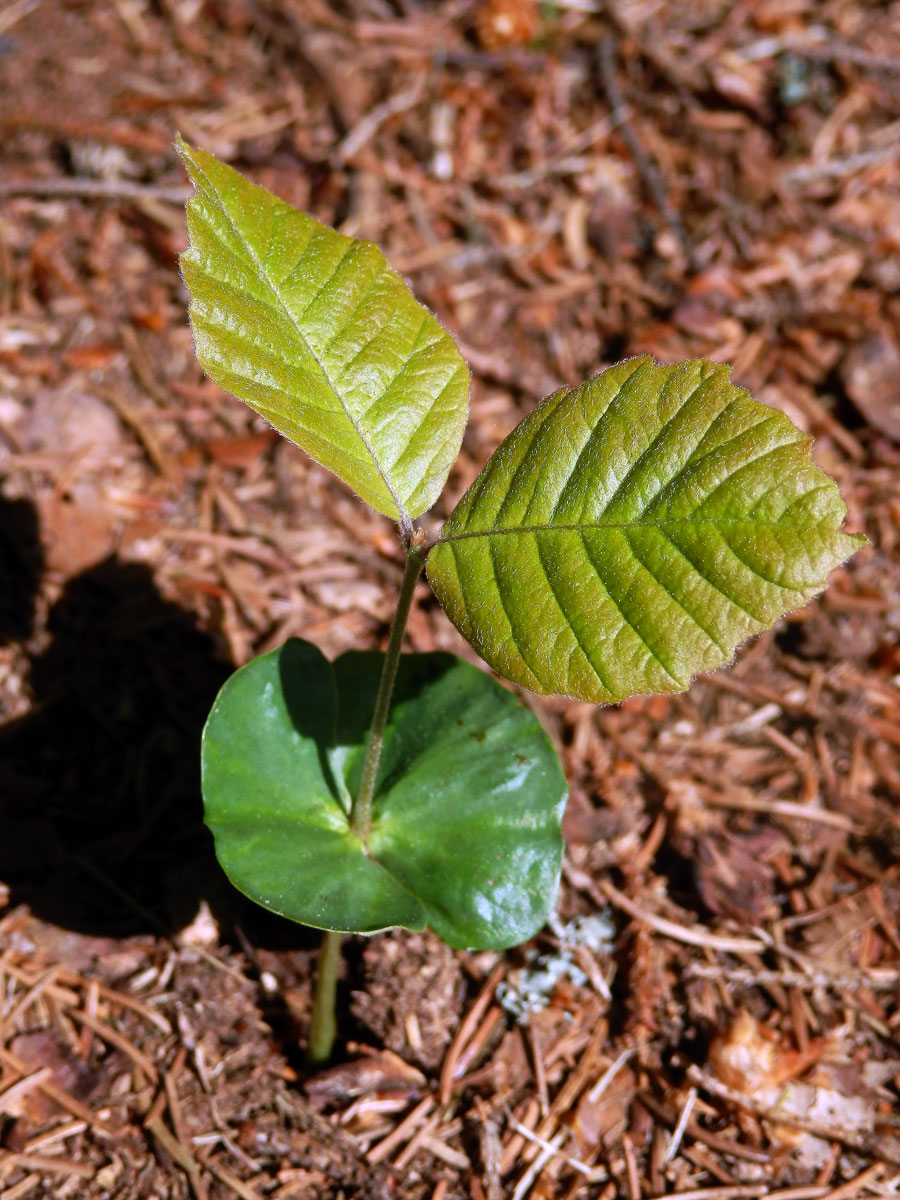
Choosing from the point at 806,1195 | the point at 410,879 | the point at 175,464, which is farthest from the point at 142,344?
the point at 806,1195

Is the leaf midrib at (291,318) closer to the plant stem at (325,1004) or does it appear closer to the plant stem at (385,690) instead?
the plant stem at (385,690)

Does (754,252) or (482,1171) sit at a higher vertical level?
(754,252)

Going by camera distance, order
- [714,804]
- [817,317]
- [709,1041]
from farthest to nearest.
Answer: [817,317] < [714,804] < [709,1041]

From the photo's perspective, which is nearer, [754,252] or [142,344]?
[142,344]

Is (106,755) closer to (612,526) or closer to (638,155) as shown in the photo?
(612,526)

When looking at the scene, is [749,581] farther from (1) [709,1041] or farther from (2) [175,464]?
(2) [175,464]

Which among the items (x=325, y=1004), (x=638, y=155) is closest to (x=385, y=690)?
(x=325, y=1004)

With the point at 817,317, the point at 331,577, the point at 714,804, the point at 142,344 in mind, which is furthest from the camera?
the point at 817,317
